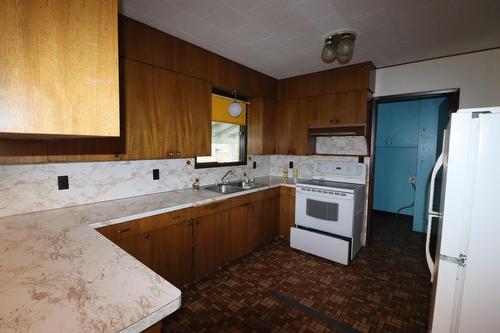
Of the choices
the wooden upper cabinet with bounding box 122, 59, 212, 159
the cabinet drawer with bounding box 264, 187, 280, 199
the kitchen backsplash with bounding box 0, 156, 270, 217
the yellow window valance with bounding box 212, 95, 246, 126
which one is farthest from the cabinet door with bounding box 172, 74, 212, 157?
the cabinet drawer with bounding box 264, 187, 280, 199

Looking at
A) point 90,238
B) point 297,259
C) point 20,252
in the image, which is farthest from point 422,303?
point 20,252

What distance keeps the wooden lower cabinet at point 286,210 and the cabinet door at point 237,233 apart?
75 centimetres

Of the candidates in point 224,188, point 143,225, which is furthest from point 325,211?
point 143,225

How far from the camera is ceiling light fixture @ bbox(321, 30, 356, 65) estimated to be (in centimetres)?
201

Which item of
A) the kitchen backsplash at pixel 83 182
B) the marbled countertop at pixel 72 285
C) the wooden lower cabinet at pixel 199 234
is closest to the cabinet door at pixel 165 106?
the kitchen backsplash at pixel 83 182

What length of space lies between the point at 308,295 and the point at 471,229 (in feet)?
4.86

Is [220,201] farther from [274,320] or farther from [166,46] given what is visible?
[166,46]

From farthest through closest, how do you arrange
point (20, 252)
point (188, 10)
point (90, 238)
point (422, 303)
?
point (422, 303) < point (188, 10) < point (90, 238) < point (20, 252)

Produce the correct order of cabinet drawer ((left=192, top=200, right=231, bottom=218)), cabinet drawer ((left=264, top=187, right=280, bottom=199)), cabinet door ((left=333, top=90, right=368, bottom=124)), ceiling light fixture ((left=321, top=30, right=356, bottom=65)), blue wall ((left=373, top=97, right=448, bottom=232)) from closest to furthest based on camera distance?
1. ceiling light fixture ((left=321, top=30, right=356, bottom=65))
2. cabinet drawer ((left=192, top=200, right=231, bottom=218))
3. cabinet door ((left=333, top=90, right=368, bottom=124))
4. cabinet drawer ((left=264, top=187, right=280, bottom=199))
5. blue wall ((left=373, top=97, right=448, bottom=232))

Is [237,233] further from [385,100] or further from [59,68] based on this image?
[385,100]

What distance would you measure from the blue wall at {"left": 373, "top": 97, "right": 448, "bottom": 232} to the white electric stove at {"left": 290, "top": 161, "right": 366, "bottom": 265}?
151cm

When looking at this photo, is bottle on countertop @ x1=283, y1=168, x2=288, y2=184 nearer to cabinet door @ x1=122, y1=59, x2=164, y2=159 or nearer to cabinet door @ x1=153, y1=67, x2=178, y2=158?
cabinet door @ x1=153, y1=67, x2=178, y2=158

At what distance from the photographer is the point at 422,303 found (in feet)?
6.93

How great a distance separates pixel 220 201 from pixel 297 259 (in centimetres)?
127
